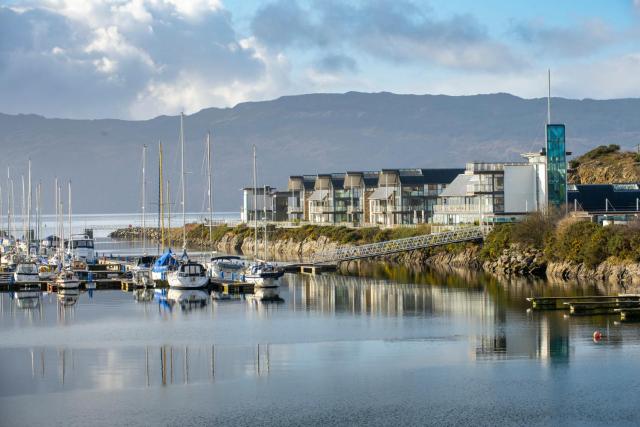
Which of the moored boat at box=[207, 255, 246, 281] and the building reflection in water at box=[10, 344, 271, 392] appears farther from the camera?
the moored boat at box=[207, 255, 246, 281]

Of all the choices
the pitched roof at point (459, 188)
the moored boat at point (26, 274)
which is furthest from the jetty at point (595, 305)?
the pitched roof at point (459, 188)

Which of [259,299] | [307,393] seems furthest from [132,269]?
[307,393]

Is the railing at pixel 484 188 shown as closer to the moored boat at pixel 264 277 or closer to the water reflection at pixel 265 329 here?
the water reflection at pixel 265 329

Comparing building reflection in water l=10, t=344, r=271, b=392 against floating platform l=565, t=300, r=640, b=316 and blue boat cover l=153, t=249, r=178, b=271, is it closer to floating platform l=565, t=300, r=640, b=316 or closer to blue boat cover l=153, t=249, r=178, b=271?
floating platform l=565, t=300, r=640, b=316

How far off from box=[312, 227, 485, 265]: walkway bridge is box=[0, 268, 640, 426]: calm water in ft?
92.1

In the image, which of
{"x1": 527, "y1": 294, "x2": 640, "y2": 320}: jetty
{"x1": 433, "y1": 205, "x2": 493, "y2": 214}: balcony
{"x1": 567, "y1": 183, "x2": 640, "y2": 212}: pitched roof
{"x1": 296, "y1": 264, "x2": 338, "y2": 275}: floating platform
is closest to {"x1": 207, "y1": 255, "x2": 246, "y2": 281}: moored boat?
{"x1": 296, "y1": 264, "x2": 338, "y2": 275}: floating platform

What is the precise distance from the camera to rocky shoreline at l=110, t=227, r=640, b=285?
78.4 meters

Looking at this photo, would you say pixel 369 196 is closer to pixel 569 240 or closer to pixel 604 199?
pixel 604 199

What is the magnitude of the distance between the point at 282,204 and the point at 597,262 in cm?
9568

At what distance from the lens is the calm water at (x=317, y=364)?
39.1m

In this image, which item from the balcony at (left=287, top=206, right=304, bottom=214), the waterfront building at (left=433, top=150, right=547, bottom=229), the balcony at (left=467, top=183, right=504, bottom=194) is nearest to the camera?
the waterfront building at (left=433, top=150, right=547, bottom=229)

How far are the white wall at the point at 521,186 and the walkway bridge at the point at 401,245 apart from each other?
432 centimetres

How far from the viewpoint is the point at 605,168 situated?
5113 inches

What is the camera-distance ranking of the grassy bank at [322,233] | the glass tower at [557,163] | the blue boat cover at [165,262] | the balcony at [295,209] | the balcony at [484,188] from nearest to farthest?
the blue boat cover at [165,262] → the glass tower at [557,163] → the balcony at [484,188] → the grassy bank at [322,233] → the balcony at [295,209]
